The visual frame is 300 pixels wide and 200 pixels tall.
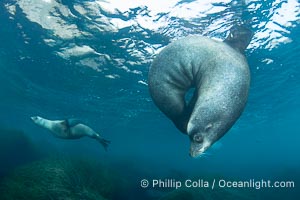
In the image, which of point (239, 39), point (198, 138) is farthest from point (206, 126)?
point (239, 39)

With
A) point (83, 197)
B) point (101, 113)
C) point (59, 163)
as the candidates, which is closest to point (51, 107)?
point (101, 113)

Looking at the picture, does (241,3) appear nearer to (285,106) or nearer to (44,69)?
(44,69)

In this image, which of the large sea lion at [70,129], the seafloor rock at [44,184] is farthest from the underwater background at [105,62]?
the large sea lion at [70,129]

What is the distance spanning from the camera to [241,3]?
33.3 feet

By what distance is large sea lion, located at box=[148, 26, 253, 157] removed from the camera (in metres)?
2.70

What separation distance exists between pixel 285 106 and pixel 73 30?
105ft

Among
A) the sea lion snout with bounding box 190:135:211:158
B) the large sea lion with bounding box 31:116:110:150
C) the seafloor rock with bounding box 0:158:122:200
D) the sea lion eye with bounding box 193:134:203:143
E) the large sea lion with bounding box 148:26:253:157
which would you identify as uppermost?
the large sea lion with bounding box 148:26:253:157

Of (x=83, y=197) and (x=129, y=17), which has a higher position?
(x=129, y=17)

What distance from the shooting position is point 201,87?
9.72ft

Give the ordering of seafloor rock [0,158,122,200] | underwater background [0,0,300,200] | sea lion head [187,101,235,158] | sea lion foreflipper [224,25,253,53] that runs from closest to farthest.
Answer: sea lion head [187,101,235,158] → sea lion foreflipper [224,25,253,53] → seafloor rock [0,158,122,200] → underwater background [0,0,300,200]

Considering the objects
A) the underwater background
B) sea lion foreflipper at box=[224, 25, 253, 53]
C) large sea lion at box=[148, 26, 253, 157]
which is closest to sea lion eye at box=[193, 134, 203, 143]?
large sea lion at box=[148, 26, 253, 157]

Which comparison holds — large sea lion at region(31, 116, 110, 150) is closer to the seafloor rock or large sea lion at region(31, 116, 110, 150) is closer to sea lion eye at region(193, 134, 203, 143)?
the seafloor rock

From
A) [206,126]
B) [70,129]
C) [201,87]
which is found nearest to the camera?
[206,126]

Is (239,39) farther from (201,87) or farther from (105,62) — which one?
(105,62)
